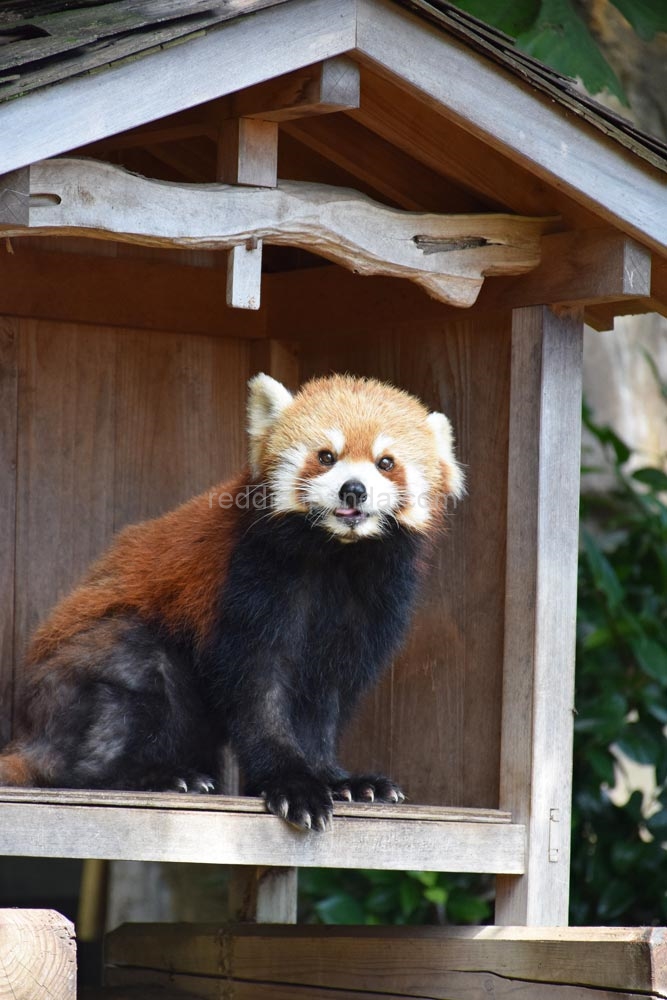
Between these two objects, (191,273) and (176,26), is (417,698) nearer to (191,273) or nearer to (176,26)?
(191,273)

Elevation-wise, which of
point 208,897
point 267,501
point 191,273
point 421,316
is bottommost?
point 208,897

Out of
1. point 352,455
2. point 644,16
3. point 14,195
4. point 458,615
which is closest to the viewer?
point 14,195

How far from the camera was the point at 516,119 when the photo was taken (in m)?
3.69

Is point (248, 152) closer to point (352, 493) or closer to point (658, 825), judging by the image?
point (352, 493)

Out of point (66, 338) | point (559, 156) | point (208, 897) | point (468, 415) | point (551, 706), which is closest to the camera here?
point (559, 156)

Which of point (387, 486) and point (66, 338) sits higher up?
point (66, 338)

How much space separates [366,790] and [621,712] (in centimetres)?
209

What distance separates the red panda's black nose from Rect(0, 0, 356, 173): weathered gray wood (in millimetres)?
1016

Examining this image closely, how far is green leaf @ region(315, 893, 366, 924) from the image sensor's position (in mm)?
6145

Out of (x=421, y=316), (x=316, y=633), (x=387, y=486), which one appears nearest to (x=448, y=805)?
(x=316, y=633)

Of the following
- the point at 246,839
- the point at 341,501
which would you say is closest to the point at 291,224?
the point at 341,501

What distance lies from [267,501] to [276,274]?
1371 mm

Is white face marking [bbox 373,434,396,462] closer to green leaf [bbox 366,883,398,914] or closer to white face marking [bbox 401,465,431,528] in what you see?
white face marking [bbox 401,465,431,528]

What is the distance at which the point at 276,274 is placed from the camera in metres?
4.98
